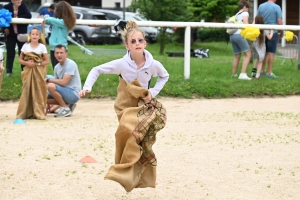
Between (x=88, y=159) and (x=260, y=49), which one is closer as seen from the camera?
(x=88, y=159)

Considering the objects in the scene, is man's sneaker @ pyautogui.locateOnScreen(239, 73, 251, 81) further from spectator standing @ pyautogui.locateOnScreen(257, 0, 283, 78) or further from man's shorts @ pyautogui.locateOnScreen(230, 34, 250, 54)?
spectator standing @ pyautogui.locateOnScreen(257, 0, 283, 78)

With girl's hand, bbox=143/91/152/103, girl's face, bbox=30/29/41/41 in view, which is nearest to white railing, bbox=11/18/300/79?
girl's face, bbox=30/29/41/41

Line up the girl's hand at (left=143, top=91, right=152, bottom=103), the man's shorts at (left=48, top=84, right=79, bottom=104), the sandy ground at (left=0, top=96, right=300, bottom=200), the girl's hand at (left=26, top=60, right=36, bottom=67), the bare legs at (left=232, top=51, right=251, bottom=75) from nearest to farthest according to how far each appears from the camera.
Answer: the girl's hand at (left=143, top=91, right=152, bottom=103)
the sandy ground at (left=0, top=96, right=300, bottom=200)
the girl's hand at (left=26, top=60, right=36, bottom=67)
the man's shorts at (left=48, top=84, right=79, bottom=104)
the bare legs at (left=232, top=51, right=251, bottom=75)

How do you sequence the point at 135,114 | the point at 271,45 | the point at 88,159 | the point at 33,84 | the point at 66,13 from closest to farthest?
the point at 135,114
the point at 88,159
the point at 33,84
the point at 66,13
the point at 271,45

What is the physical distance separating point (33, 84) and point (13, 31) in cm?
325

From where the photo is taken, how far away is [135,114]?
6.47m

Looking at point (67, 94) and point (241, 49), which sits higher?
point (241, 49)

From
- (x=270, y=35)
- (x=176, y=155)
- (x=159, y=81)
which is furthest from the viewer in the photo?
(x=270, y=35)

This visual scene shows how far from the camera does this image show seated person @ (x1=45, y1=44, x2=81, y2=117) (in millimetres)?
12055

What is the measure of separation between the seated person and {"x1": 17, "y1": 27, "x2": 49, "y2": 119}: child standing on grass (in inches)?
9.1

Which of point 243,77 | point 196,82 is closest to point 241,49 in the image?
point 243,77

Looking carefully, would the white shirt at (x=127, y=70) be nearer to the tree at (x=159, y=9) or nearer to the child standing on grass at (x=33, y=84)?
the child standing on grass at (x=33, y=84)

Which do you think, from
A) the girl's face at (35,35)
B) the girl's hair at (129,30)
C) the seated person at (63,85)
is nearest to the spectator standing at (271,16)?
the seated person at (63,85)

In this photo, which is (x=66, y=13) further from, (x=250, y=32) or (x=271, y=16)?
(x=271, y=16)
